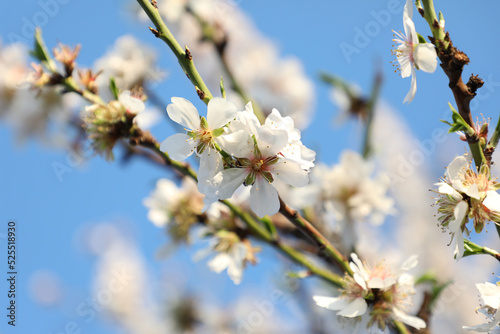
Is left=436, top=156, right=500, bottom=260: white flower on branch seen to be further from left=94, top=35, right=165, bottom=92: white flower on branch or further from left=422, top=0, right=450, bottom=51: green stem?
left=94, top=35, right=165, bottom=92: white flower on branch

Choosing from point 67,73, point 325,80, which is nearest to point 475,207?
point 67,73

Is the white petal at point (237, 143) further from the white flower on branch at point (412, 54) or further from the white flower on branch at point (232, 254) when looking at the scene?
the white flower on branch at point (232, 254)

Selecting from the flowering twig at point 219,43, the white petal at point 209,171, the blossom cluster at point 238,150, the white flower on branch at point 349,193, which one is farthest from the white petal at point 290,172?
the flowering twig at point 219,43

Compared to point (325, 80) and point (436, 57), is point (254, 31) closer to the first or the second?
point (325, 80)

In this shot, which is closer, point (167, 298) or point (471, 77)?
point (471, 77)

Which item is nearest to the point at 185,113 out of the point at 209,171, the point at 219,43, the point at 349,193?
the point at 209,171

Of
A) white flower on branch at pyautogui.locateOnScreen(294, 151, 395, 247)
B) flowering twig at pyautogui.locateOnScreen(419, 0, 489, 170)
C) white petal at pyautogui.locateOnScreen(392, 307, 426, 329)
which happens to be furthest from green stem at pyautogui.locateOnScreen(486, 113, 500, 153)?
white flower on branch at pyautogui.locateOnScreen(294, 151, 395, 247)

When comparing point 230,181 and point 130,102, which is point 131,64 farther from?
point 230,181
